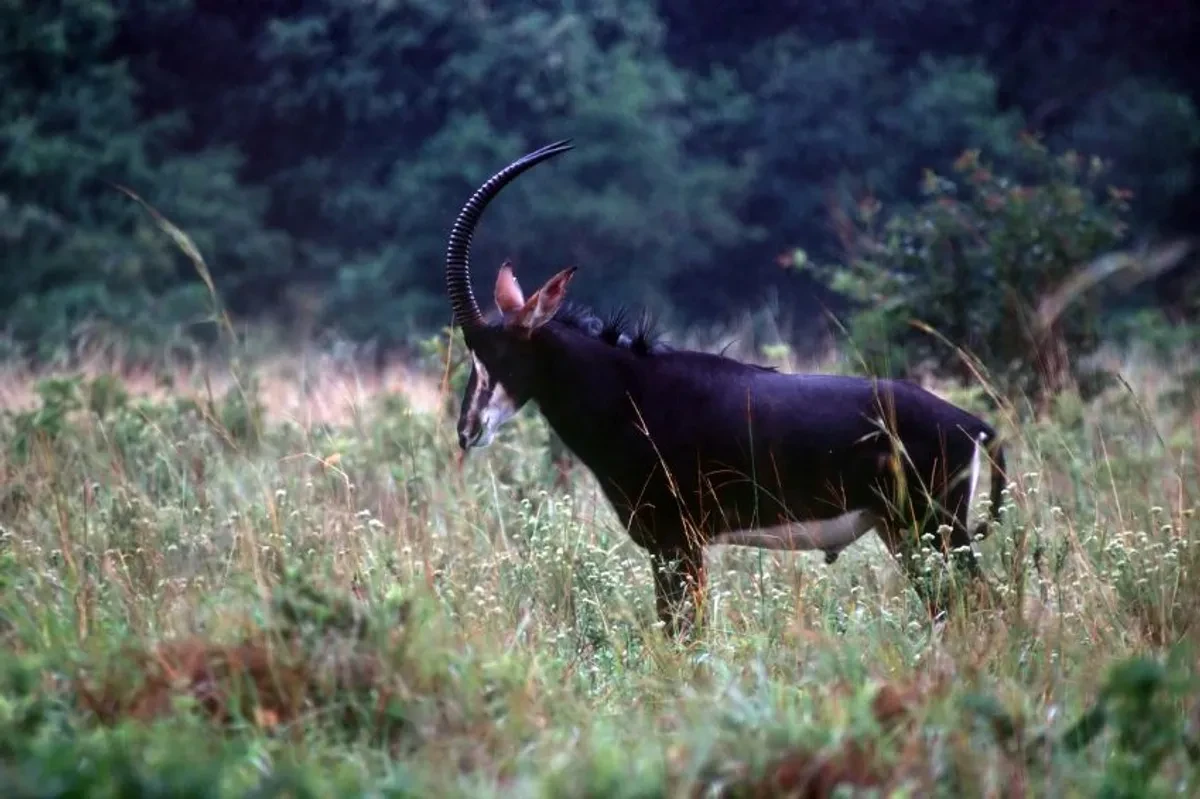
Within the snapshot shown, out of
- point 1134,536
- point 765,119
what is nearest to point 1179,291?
point 765,119

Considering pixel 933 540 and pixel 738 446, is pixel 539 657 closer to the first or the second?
pixel 738 446

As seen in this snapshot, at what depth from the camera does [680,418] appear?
658 cm

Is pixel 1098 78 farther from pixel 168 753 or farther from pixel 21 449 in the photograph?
pixel 168 753

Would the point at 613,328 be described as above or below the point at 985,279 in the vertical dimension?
above

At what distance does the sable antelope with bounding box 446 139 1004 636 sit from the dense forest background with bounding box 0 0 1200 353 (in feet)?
51.6

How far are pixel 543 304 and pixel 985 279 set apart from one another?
6.40 metres

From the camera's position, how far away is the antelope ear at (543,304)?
660cm

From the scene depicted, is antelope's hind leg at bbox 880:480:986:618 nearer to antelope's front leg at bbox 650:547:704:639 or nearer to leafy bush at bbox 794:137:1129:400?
antelope's front leg at bbox 650:547:704:639

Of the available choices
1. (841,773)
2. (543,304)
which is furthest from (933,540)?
(841,773)

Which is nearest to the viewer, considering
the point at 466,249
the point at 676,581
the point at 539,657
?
the point at 539,657

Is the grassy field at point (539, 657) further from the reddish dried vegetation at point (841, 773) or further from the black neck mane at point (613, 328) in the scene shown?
the black neck mane at point (613, 328)

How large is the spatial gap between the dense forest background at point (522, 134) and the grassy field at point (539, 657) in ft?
→ 50.3

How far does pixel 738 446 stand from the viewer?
652 centimetres

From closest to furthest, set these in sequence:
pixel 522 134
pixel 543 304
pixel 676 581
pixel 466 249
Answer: pixel 676 581
pixel 543 304
pixel 466 249
pixel 522 134
